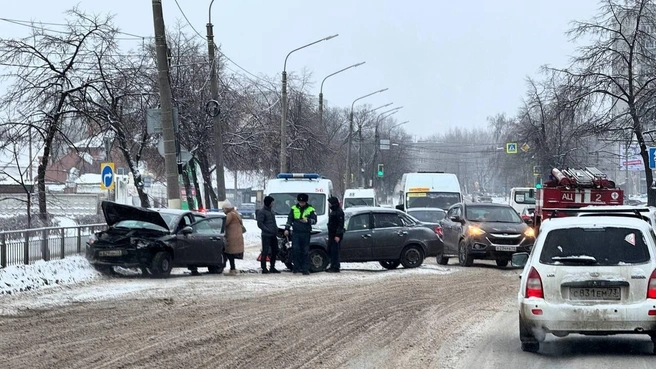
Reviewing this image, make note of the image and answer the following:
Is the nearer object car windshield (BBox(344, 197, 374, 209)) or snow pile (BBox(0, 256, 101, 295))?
snow pile (BBox(0, 256, 101, 295))

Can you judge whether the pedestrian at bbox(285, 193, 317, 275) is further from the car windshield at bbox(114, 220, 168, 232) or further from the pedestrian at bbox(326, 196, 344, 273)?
the car windshield at bbox(114, 220, 168, 232)

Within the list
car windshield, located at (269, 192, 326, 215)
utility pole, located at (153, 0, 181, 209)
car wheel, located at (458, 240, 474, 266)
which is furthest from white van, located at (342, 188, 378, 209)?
utility pole, located at (153, 0, 181, 209)

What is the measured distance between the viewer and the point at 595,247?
1098cm

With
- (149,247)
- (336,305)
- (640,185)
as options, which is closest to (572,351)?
(336,305)

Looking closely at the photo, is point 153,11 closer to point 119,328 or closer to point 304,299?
point 304,299

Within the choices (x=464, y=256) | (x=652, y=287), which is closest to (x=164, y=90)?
(x=464, y=256)

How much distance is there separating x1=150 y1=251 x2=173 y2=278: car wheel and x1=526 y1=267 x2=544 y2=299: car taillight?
1200cm

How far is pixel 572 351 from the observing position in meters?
11.3

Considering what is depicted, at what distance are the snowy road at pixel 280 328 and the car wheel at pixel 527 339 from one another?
108mm

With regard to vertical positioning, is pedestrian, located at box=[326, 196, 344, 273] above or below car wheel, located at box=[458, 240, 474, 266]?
above

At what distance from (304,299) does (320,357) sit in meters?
6.08

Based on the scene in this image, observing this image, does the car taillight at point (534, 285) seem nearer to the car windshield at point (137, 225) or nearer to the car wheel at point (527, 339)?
the car wheel at point (527, 339)

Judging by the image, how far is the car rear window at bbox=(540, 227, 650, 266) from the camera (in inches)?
426

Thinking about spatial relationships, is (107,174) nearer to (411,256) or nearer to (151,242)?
(151,242)
